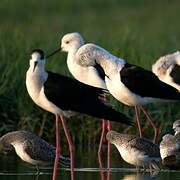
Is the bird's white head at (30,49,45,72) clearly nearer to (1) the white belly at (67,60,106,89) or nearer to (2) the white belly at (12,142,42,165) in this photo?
(2) the white belly at (12,142,42,165)

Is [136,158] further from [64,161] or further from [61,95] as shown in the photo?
[61,95]

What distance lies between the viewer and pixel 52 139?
15.2 meters

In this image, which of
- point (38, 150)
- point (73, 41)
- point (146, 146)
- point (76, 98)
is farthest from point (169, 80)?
point (38, 150)

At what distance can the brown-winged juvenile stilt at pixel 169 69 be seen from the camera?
15547 mm

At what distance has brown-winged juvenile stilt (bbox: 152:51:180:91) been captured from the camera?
15547 mm

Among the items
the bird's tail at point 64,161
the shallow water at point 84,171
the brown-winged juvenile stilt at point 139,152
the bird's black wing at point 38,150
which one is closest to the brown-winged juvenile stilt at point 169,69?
the shallow water at point 84,171

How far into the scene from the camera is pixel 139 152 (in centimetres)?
1304

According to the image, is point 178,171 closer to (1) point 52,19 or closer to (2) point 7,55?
(2) point 7,55

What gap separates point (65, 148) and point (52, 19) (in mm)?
15749

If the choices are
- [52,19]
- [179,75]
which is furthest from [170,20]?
[179,75]

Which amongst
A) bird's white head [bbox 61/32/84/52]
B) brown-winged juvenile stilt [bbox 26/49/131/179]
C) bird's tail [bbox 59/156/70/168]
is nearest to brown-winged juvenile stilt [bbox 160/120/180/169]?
brown-winged juvenile stilt [bbox 26/49/131/179]

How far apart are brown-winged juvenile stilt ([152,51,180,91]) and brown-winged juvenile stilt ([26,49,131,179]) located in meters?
2.42

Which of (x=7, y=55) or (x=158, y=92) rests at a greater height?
(x=7, y=55)

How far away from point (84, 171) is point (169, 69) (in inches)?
116
